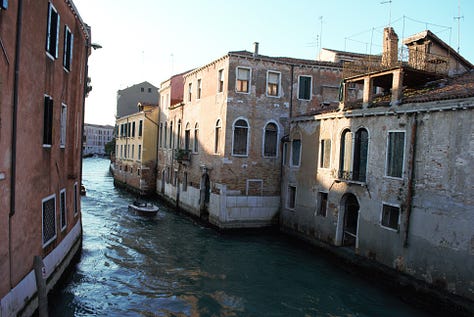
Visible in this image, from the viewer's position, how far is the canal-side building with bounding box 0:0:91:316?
6590 mm

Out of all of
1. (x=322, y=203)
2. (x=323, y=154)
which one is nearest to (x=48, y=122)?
(x=323, y=154)

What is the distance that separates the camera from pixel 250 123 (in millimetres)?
18297

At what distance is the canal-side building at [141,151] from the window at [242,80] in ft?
46.6

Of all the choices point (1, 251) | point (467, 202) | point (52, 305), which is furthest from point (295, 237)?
point (1, 251)

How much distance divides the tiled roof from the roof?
197 cm

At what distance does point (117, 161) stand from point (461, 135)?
→ 113 feet

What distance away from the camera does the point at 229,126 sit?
18.0 m

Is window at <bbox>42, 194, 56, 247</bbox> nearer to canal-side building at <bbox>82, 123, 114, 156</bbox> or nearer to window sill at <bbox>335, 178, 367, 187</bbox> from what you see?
window sill at <bbox>335, 178, 367, 187</bbox>

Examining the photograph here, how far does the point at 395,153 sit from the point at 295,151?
6260 millimetres

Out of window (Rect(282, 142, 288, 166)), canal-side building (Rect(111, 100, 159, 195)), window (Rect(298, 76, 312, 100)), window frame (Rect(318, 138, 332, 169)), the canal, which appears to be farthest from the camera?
canal-side building (Rect(111, 100, 159, 195))

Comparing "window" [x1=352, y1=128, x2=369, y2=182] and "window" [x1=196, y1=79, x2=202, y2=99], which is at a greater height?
"window" [x1=196, y1=79, x2=202, y2=99]

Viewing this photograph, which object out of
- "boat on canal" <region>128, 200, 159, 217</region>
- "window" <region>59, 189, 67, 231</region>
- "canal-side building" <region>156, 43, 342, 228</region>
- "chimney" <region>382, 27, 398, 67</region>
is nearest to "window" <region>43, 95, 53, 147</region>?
"window" <region>59, 189, 67, 231</region>

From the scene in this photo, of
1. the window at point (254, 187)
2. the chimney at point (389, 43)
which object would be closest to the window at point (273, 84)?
the window at point (254, 187)

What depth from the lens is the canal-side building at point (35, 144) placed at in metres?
6.59
